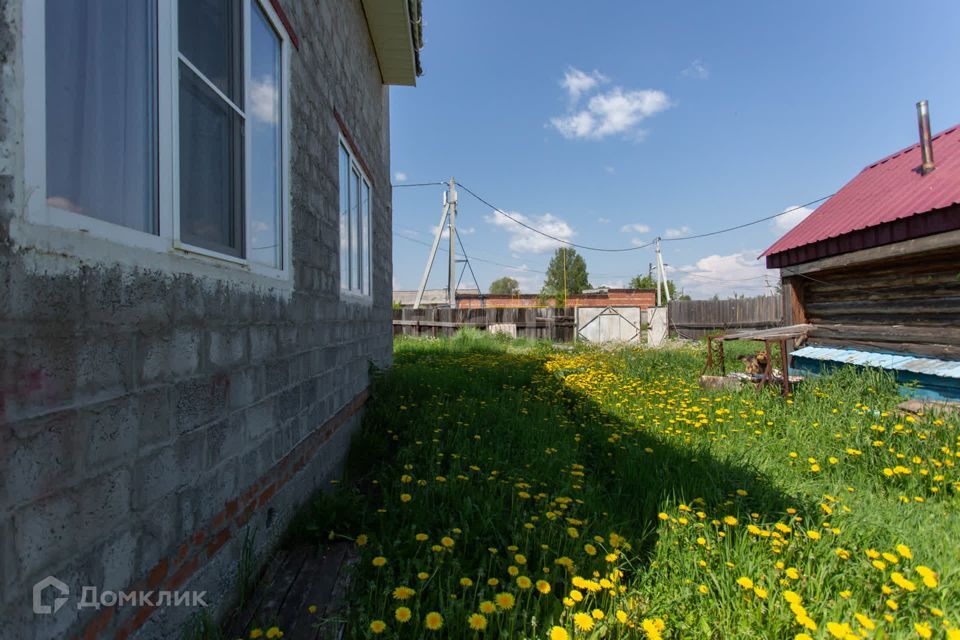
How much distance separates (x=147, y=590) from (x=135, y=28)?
1.80 metres

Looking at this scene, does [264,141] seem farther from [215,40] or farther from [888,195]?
[888,195]

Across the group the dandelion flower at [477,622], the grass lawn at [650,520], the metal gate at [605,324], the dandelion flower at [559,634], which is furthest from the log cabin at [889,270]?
the metal gate at [605,324]

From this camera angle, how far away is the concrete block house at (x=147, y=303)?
110 cm

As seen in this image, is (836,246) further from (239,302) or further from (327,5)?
(239,302)

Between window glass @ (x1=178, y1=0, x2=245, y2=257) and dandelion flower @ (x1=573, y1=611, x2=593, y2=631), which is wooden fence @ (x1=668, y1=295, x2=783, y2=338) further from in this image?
window glass @ (x1=178, y1=0, x2=245, y2=257)

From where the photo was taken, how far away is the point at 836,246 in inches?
262

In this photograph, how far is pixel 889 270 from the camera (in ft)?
20.4

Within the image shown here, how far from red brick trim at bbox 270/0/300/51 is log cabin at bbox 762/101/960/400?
20.7 ft

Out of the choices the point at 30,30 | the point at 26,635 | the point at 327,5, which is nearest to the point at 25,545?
the point at 26,635

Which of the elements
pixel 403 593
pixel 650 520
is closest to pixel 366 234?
pixel 650 520

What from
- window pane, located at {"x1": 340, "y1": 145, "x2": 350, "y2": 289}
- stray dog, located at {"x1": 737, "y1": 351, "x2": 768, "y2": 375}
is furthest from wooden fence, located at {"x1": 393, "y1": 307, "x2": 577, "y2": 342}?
window pane, located at {"x1": 340, "y1": 145, "x2": 350, "y2": 289}

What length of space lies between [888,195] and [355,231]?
698cm

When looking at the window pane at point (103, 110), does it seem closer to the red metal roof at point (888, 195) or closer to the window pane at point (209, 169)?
the window pane at point (209, 169)
